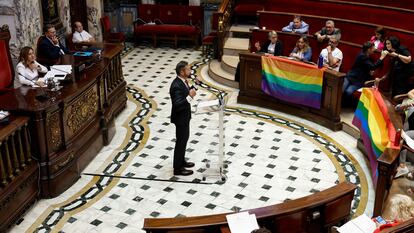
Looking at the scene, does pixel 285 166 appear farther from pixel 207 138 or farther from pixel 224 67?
pixel 224 67

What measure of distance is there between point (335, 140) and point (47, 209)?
415cm

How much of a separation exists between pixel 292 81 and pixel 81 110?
3.37 metres

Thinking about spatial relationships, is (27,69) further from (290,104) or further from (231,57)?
(231,57)

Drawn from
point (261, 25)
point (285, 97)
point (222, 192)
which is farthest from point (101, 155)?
point (261, 25)

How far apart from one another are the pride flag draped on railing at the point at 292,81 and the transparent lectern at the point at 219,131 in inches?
81.4

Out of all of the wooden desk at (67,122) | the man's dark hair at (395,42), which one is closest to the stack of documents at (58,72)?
the wooden desk at (67,122)

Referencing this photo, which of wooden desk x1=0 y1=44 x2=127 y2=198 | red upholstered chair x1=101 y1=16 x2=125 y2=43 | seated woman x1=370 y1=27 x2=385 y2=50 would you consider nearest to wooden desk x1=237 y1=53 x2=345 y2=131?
seated woman x1=370 y1=27 x2=385 y2=50

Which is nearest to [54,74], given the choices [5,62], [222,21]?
[5,62]

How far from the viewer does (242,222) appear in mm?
4582

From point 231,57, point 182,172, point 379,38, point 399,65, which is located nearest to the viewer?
point 182,172

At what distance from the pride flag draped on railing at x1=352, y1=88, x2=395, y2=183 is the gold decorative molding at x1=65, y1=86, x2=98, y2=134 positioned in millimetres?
3632

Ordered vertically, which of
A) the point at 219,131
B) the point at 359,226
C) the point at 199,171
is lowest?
the point at 199,171

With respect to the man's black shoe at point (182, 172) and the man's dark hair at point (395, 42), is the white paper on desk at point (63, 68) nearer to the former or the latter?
the man's black shoe at point (182, 172)

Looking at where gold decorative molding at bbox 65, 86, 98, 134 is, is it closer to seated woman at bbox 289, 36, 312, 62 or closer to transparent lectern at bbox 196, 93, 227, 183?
transparent lectern at bbox 196, 93, 227, 183
